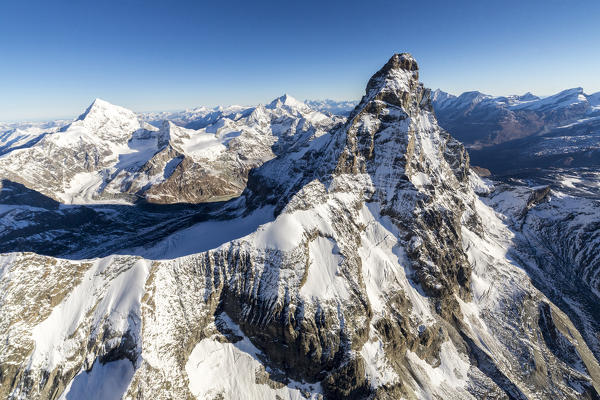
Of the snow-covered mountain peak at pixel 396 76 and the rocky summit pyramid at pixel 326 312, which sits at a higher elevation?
the snow-covered mountain peak at pixel 396 76

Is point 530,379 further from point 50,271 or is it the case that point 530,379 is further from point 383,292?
point 50,271

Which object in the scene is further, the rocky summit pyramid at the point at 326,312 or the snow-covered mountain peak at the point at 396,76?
the snow-covered mountain peak at the point at 396,76

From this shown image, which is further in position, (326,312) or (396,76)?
(396,76)

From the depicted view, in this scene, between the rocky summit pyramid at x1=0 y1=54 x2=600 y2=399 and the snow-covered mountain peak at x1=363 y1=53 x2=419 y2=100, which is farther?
the snow-covered mountain peak at x1=363 y1=53 x2=419 y2=100

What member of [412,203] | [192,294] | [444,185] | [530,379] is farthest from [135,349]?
[444,185]

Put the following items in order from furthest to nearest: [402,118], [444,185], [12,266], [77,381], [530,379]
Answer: [444,185], [402,118], [530,379], [12,266], [77,381]

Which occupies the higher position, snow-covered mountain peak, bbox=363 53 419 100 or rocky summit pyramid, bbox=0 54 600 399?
snow-covered mountain peak, bbox=363 53 419 100

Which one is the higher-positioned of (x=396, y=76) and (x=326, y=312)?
(x=396, y=76)

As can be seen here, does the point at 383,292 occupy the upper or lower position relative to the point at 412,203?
Result: lower
